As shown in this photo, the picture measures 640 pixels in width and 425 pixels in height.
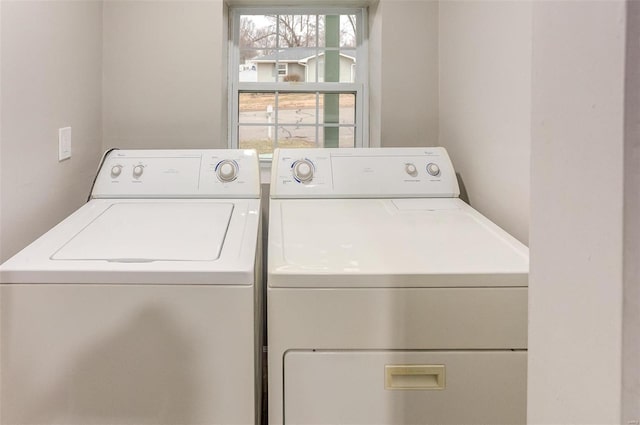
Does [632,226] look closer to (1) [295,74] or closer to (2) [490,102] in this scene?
(2) [490,102]

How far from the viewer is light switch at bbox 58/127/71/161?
1.87 meters

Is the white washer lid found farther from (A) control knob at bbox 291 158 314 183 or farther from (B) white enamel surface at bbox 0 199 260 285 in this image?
(A) control knob at bbox 291 158 314 183

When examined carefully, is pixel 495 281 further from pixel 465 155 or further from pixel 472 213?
pixel 465 155

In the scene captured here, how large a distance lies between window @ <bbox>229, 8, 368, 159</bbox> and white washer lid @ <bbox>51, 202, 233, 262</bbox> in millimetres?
984

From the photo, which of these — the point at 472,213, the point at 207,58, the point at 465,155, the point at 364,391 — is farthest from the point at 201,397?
the point at 207,58

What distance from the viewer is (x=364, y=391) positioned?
123cm

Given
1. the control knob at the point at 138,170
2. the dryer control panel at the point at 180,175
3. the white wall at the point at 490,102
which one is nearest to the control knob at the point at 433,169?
the white wall at the point at 490,102

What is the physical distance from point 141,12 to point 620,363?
240 cm

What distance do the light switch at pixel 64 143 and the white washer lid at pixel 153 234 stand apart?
0.98ft

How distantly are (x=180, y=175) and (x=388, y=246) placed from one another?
937 millimetres

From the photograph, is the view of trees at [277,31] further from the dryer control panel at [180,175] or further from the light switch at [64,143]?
the light switch at [64,143]

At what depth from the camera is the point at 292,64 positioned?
105 inches

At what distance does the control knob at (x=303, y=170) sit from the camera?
6.51 ft

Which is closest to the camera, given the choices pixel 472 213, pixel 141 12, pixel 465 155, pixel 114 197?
pixel 472 213
